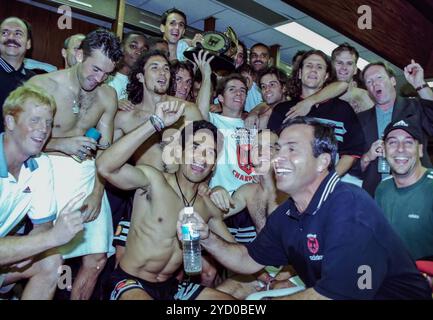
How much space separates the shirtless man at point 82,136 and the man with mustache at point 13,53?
0.21 metres

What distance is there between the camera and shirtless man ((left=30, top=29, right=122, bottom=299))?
2.74m

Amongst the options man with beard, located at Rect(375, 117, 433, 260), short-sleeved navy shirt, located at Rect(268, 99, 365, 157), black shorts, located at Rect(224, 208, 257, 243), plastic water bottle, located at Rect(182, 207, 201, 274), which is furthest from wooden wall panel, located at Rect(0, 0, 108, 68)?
man with beard, located at Rect(375, 117, 433, 260)

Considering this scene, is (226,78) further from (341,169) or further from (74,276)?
(74,276)

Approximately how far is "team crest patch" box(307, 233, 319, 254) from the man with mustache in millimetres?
2359

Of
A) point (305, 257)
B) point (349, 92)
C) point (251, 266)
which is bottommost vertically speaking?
point (251, 266)

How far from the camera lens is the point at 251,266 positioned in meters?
2.18

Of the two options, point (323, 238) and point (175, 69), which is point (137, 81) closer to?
point (175, 69)

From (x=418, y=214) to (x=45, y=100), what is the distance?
2.45 meters

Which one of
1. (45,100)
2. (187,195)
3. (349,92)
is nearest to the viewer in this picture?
(45,100)

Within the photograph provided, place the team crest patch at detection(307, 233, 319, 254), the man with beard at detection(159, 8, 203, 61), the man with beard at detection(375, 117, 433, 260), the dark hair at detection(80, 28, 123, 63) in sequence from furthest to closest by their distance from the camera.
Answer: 1. the man with beard at detection(159, 8, 203, 61)
2. the dark hair at detection(80, 28, 123, 63)
3. the man with beard at detection(375, 117, 433, 260)
4. the team crest patch at detection(307, 233, 319, 254)

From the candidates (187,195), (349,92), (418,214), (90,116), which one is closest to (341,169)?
(418,214)

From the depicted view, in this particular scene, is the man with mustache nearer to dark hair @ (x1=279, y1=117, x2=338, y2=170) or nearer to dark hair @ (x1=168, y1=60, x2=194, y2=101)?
dark hair @ (x1=168, y1=60, x2=194, y2=101)

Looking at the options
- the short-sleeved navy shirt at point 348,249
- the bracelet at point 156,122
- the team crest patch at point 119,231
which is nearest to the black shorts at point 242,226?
the team crest patch at point 119,231
